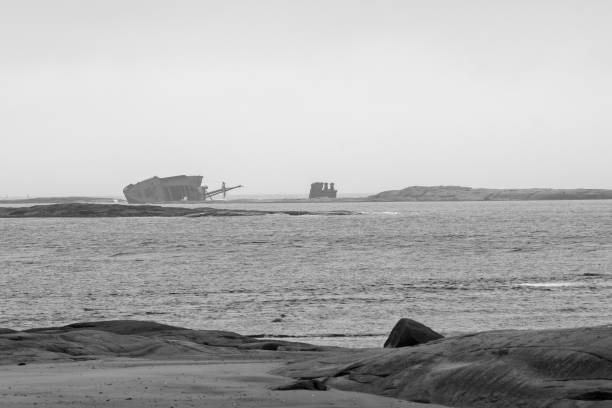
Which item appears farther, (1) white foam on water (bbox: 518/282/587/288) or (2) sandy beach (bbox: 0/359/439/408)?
(1) white foam on water (bbox: 518/282/587/288)

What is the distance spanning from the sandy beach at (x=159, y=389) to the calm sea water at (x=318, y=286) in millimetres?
9030

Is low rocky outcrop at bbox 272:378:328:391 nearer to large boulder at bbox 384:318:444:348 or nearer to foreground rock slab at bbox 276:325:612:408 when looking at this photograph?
foreground rock slab at bbox 276:325:612:408

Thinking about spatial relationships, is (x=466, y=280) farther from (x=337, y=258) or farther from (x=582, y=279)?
(x=337, y=258)

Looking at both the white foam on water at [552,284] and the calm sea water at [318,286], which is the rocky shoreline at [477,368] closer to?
the calm sea water at [318,286]

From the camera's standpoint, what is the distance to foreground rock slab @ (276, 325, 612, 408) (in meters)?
9.26

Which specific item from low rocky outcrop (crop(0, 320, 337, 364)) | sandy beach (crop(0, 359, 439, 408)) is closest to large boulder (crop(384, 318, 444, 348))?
low rocky outcrop (crop(0, 320, 337, 364))

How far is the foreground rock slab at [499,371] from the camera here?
926 centimetres

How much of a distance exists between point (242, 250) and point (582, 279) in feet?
107

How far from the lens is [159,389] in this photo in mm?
10805

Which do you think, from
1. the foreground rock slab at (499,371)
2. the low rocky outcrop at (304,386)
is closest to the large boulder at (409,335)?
the foreground rock slab at (499,371)

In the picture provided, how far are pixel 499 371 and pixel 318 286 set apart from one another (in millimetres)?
28907

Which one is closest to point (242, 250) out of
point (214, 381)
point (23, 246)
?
point (23, 246)

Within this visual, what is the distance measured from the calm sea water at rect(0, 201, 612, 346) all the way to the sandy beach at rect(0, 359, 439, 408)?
9.03 meters

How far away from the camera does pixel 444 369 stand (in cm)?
1057
